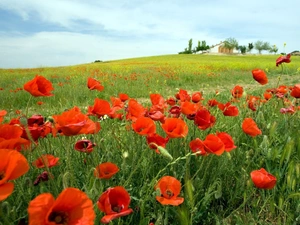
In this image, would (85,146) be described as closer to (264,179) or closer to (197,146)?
(197,146)

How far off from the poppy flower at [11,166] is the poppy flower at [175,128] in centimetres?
66

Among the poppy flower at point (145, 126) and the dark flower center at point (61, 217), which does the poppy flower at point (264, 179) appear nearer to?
the poppy flower at point (145, 126)

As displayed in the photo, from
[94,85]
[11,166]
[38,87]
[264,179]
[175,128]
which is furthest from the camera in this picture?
[94,85]

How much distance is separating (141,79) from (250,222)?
377 inches

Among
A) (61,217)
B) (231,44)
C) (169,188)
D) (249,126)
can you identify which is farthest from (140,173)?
(231,44)

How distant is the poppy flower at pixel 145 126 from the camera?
1.26m

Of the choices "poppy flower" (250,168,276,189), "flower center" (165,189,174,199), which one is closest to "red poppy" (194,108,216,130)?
"poppy flower" (250,168,276,189)

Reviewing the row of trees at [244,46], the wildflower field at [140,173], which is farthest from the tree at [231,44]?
the wildflower field at [140,173]

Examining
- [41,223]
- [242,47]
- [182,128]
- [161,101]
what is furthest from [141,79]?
[242,47]

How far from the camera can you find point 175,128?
51.2 inches

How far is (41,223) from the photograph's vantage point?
631 mm

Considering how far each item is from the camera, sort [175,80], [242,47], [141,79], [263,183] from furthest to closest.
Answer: [242,47], [175,80], [141,79], [263,183]

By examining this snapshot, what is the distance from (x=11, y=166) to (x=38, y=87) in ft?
2.81

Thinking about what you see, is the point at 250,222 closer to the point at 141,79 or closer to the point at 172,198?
the point at 172,198
